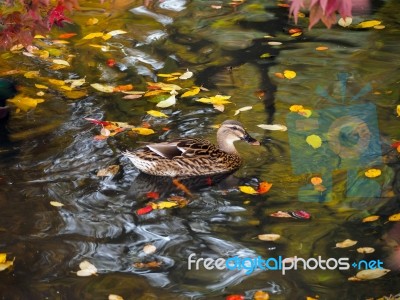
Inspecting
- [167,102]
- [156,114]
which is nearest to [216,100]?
[167,102]

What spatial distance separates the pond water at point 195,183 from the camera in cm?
539

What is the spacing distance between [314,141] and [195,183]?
1164 mm

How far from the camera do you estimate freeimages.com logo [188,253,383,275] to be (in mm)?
5418

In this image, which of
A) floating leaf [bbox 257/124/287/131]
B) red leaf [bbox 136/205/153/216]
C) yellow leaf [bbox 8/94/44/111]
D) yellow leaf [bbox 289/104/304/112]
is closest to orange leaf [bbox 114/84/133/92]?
yellow leaf [bbox 8/94/44/111]

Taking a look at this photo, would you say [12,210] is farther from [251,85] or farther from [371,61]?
[371,61]

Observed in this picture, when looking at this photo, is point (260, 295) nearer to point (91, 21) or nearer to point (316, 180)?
point (316, 180)

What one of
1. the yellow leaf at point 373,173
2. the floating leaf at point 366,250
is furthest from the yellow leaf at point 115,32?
the floating leaf at point 366,250

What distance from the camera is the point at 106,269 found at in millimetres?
5469

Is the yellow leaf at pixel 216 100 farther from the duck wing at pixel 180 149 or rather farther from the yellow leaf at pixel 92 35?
the yellow leaf at pixel 92 35

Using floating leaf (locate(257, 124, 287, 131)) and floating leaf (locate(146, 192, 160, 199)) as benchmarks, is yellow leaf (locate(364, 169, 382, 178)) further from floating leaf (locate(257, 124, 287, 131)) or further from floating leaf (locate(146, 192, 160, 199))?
floating leaf (locate(146, 192, 160, 199))

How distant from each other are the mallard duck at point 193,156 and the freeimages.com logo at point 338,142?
0.49m

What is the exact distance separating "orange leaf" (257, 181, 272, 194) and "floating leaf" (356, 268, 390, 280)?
1313mm

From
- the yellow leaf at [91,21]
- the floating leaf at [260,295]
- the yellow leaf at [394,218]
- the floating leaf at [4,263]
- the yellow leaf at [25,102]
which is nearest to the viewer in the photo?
the floating leaf at [260,295]

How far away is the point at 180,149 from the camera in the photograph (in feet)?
22.8
